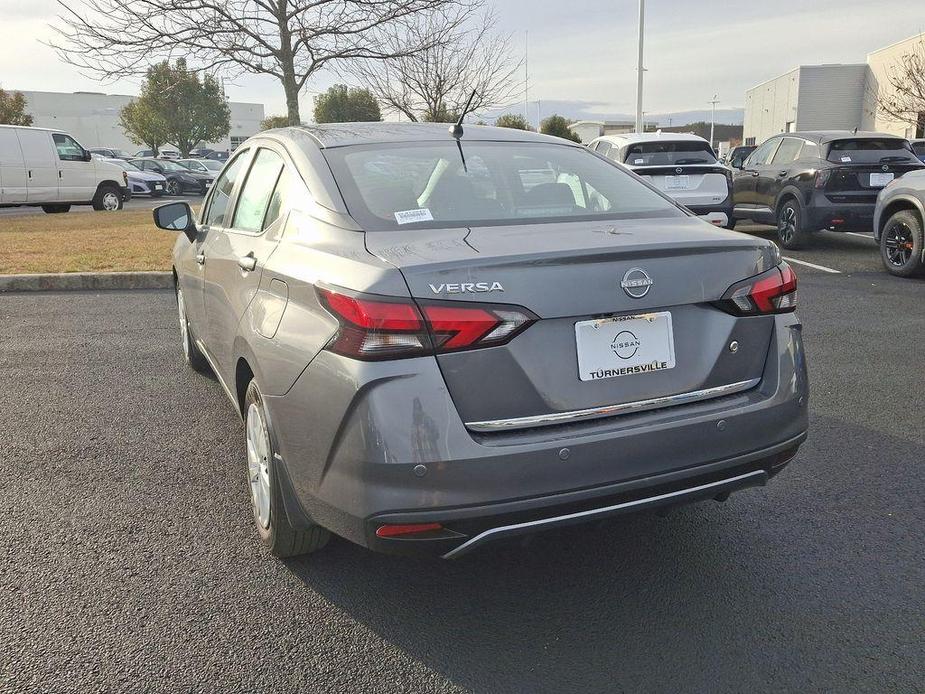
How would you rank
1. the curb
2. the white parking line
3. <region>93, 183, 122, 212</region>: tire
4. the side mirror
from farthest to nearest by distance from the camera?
<region>93, 183, 122, 212</region>: tire < the white parking line < the curb < the side mirror

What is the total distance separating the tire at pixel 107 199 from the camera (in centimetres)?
1959

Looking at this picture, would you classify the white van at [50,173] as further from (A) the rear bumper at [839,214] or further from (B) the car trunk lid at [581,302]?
(B) the car trunk lid at [581,302]

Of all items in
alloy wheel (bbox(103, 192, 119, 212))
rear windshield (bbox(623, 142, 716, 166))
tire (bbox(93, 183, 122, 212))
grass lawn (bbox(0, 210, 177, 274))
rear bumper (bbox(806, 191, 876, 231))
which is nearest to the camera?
grass lawn (bbox(0, 210, 177, 274))

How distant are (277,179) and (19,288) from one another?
6.91m

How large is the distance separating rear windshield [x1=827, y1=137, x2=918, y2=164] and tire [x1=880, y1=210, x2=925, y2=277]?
1832 millimetres

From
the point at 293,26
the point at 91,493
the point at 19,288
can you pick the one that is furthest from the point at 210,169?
the point at 91,493

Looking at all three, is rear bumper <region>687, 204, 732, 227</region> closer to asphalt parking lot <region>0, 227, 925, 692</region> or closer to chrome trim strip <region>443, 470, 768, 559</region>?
asphalt parking lot <region>0, 227, 925, 692</region>

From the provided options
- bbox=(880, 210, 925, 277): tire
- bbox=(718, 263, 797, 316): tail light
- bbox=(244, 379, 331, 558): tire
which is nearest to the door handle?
bbox=(244, 379, 331, 558): tire

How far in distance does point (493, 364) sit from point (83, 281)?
7.88m

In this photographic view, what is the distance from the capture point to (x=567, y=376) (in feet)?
7.32

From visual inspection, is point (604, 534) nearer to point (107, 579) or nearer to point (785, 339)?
point (785, 339)

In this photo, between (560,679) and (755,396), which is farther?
(755,396)

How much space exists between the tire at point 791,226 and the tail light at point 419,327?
385 inches

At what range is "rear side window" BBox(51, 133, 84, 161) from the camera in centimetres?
Answer: 1861
